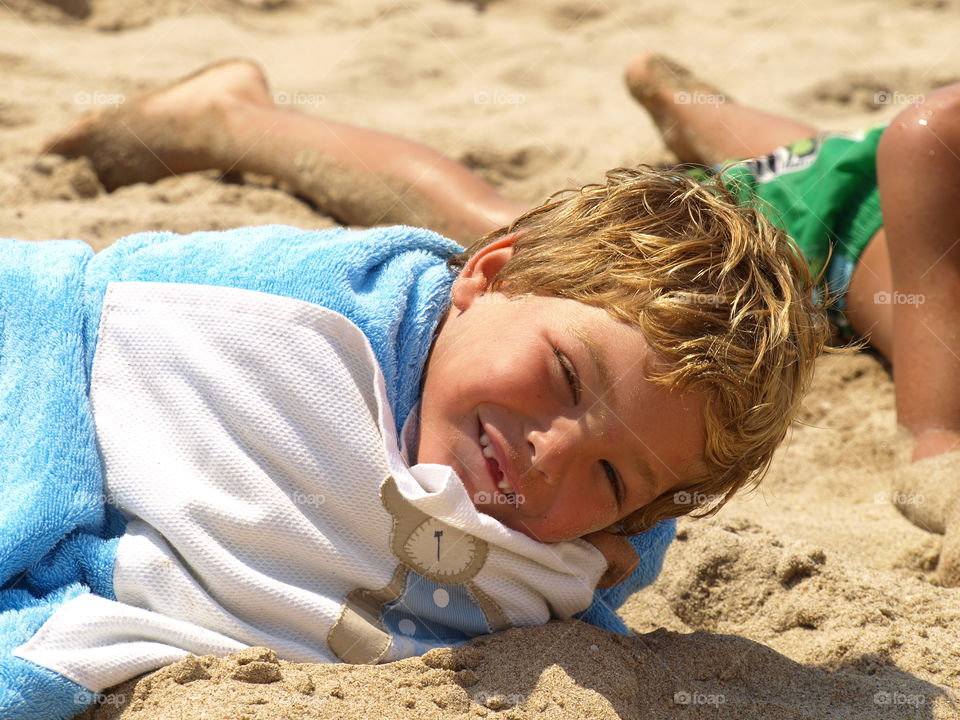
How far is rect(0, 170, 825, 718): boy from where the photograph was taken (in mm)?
1619

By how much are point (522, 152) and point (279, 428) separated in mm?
2167

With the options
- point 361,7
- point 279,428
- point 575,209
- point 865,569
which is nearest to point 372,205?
point 575,209

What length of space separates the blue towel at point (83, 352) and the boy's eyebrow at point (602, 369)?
289mm

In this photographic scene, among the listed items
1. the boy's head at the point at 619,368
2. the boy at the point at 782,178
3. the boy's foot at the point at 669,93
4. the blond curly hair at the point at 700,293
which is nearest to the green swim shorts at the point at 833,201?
the boy at the point at 782,178

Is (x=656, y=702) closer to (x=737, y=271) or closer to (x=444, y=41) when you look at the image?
(x=737, y=271)

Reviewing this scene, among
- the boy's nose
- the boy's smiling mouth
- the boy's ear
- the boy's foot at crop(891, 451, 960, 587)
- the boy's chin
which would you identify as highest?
the boy's ear

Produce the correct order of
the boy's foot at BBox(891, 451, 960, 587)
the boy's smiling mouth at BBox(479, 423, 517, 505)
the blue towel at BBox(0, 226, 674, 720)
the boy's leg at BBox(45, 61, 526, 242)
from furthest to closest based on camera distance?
the boy's leg at BBox(45, 61, 526, 242) < the boy's foot at BBox(891, 451, 960, 587) < the boy's smiling mouth at BBox(479, 423, 517, 505) < the blue towel at BBox(0, 226, 674, 720)

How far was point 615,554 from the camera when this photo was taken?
6.08ft

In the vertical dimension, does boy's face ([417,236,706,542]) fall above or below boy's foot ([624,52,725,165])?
above

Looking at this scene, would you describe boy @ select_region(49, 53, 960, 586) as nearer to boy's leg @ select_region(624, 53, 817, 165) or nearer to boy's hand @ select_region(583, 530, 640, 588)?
boy's leg @ select_region(624, 53, 817, 165)

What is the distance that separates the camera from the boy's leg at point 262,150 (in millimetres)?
2947

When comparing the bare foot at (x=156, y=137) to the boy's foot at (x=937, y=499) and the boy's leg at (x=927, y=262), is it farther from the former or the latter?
the boy's foot at (x=937, y=499)

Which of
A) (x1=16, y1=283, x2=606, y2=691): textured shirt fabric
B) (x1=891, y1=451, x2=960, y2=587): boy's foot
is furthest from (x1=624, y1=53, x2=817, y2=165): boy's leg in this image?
(x1=16, y1=283, x2=606, y2=691): textured shirt fabric

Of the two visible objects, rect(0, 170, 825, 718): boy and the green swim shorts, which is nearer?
rect(0, 170, 825, 718): boy
